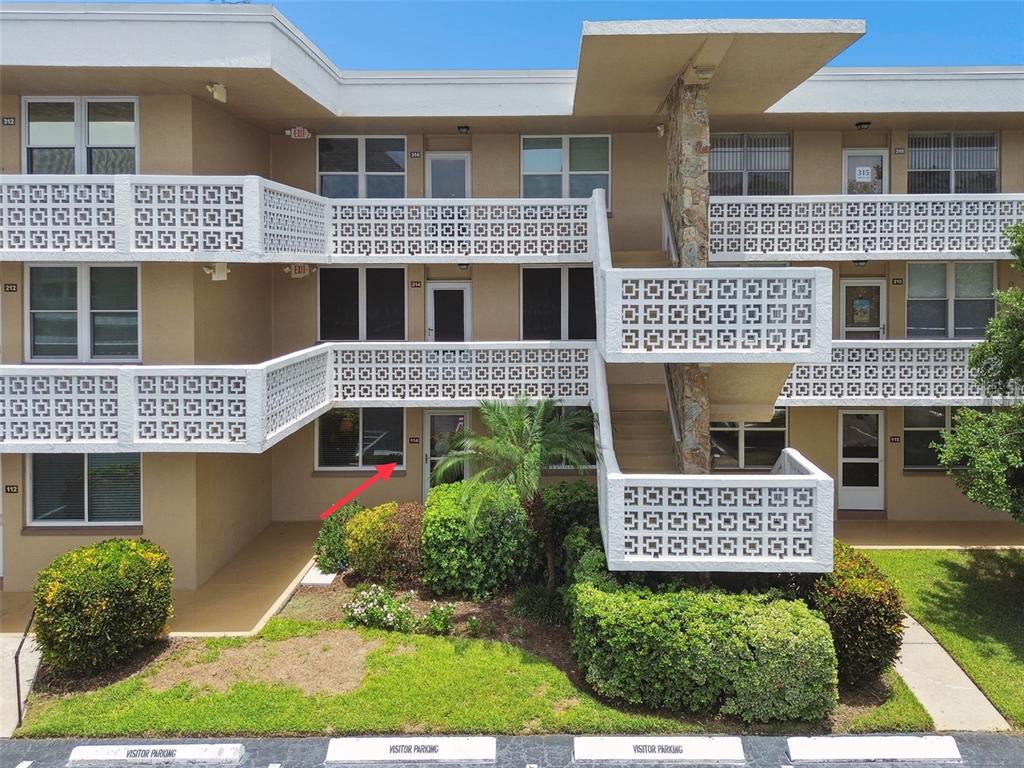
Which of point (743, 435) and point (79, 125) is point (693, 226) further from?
point (79, 125)

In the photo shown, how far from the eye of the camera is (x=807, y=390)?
1391 centimetres

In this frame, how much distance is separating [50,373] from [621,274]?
8335 mm

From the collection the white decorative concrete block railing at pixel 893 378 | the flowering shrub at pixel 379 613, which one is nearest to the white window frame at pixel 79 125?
the flowering shrub at pixel 379 613

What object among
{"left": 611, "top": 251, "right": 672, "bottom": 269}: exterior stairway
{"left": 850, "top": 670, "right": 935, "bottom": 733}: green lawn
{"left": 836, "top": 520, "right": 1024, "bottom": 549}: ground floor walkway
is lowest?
{"left": 850, "top": 670, "right": 935, "bottom": 733}: green lawn

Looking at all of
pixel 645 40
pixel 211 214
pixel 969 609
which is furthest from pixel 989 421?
pixel 211 214

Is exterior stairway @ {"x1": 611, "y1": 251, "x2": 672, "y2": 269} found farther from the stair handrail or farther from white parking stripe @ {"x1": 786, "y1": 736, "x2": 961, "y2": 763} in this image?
white parking stripe @ {"x1": 786, "y1": 736, "x2": 961, "y2": 763}

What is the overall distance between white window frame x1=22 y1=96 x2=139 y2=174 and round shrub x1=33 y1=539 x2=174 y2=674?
6.57 meters

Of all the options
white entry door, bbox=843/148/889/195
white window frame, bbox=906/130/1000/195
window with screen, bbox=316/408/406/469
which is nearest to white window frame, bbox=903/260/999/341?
white window frame, bbox=906/130/1000/195

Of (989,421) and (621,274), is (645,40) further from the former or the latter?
(989,421)

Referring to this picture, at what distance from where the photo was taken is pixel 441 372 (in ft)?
46.4

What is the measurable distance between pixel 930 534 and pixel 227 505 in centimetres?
1358

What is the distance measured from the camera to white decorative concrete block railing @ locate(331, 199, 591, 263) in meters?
14.2

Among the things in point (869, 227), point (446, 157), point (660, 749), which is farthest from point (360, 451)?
point (869, 227)

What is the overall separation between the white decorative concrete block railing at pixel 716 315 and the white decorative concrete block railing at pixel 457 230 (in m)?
4.65
